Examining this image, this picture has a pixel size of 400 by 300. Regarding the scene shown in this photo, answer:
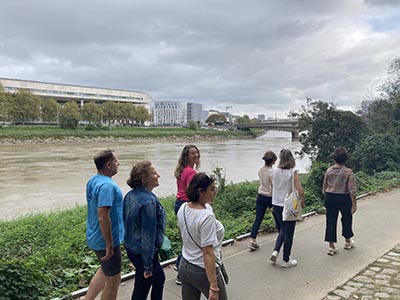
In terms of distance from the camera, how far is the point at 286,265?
14.7ft

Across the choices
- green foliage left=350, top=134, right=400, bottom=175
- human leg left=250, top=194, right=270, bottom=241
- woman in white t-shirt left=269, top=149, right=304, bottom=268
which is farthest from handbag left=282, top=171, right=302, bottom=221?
green foliage left=350, top=134, right=400, bottom=175

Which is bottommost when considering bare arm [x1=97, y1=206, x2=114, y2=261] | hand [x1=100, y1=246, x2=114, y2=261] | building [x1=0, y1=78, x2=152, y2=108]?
hand [x1=100, y1=246, x2=114, y2=261]

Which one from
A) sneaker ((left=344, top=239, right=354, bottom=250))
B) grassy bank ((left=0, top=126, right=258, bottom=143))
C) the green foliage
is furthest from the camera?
grassy bank ((left=0, top=126, right=258, bottom=143))

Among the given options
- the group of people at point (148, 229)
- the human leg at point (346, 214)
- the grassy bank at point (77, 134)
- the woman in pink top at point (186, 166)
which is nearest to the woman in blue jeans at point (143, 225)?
the group of people at point (148, 229)

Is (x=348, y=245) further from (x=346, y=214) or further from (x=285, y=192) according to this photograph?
(x=285, y=192)

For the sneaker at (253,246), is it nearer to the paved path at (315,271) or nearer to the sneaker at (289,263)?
the paved path at (315,271)

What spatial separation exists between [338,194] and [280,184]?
107 cm

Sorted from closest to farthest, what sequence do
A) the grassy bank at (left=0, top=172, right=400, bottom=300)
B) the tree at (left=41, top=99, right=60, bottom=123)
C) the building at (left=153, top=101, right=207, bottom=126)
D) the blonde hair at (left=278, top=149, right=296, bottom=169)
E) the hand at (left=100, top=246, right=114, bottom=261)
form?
the hand at (left=100, top=246, right=114, bottom=261) < the grassy bank at (left=0, top=172, right=400, bottom=300) < the blonde hair at (left=278, top=149, right=296, bottom=169) < the tree at (left=41, top=99, right=60, bottom=123) < the building at (left=153, top=101, right=207, bottom=126)

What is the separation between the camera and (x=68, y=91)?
11019 cm

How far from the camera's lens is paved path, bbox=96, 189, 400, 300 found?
3.78 meters

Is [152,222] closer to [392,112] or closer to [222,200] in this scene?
[222,200]

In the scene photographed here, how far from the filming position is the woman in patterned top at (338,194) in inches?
195

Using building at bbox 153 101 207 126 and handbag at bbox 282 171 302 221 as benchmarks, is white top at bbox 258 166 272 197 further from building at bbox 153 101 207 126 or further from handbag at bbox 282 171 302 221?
building at bbox 153 101 207 126

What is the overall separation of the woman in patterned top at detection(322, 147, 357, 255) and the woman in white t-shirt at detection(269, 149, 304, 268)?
2.60ft
